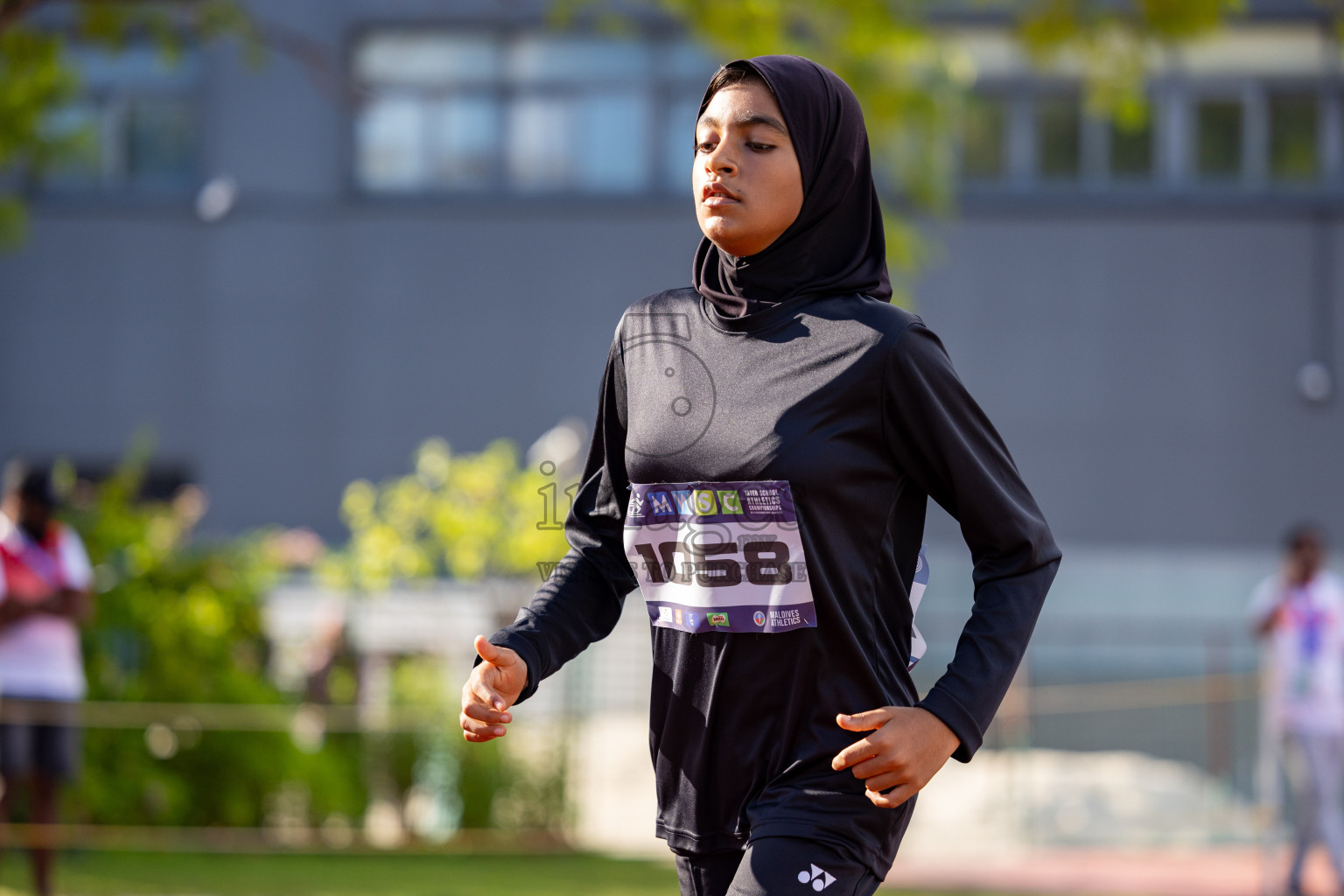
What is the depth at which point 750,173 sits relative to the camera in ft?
8.73

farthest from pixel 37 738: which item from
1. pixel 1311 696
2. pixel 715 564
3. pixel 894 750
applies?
pixel 1311 696

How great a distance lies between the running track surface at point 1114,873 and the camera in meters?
9.46

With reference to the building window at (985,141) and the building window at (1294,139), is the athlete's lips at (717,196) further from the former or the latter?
the building window at (1294,139)

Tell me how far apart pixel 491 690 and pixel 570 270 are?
2057 cm

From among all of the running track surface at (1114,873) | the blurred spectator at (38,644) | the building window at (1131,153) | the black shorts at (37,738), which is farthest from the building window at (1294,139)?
the black shorts at (37,738)

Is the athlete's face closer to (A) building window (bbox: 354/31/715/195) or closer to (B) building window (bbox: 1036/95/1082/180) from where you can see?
(A) building window (bbox: 354/31/715/195)

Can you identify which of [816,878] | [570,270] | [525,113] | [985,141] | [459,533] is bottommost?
Answer: [459,533]

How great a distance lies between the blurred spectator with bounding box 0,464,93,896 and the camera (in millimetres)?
7344

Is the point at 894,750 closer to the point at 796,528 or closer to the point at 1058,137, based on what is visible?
the point at 796,528

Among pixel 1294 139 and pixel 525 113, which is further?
pixel 525 113

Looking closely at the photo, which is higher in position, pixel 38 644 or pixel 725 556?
pixel 725 556

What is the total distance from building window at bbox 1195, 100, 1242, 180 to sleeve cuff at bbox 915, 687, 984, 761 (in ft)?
70.6

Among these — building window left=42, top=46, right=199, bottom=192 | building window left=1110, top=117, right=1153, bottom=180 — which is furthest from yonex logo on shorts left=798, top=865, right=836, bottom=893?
A: building window left=42, top=46, right=199, bottom=192

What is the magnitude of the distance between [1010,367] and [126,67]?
45.0 feet
